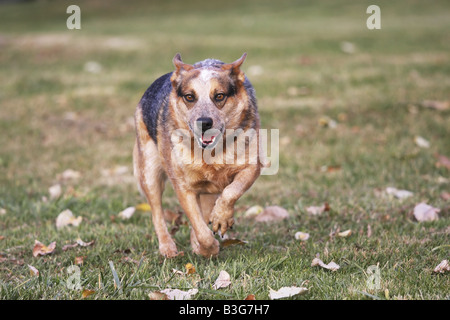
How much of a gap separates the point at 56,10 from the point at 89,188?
28340 mm

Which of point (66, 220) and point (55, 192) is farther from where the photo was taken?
point (55, 192)

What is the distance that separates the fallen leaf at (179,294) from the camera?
2.96 m

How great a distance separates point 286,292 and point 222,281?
41 cm

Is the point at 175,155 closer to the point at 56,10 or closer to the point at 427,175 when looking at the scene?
the point at 427,175

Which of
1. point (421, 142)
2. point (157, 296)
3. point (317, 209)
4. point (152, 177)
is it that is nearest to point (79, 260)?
point (152, 177)

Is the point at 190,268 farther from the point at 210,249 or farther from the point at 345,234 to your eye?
the point at 345,234

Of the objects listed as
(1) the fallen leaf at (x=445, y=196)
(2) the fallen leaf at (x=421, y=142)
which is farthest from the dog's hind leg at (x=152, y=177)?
(2) the fallen leaf at (x=421, y=142)

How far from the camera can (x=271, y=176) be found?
232 inches

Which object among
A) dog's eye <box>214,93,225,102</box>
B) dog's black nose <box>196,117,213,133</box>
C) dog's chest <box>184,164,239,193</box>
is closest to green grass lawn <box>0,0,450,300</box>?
dog's chest <box>184,164,239,193</box>

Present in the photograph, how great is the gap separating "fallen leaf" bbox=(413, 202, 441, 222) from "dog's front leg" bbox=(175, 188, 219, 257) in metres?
1.72

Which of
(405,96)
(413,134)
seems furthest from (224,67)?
(405,96)

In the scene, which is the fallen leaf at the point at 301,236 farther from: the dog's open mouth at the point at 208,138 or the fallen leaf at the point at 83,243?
the fallen leaf at the point at 83,243

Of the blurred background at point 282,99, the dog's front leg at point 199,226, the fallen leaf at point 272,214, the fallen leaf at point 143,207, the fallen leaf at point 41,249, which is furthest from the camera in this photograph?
the blurred background at point 282,99

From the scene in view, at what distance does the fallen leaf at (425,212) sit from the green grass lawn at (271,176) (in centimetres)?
11
